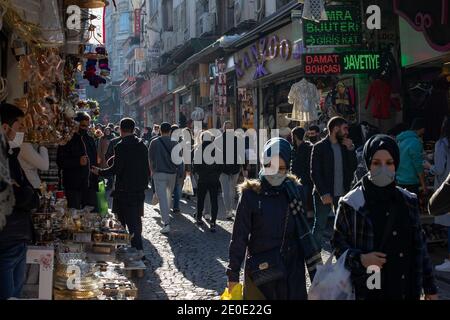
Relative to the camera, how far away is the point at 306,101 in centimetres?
1550

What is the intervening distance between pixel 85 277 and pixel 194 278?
6.16 feet

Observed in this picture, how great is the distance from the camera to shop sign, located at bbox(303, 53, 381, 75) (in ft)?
43.1

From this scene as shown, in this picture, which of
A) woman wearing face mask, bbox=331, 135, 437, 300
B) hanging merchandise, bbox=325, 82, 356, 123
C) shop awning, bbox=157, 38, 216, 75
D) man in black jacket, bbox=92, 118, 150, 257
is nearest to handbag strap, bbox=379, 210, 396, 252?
woman wearing face mask, bbox=331, 135, 437, 300

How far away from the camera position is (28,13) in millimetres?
6625

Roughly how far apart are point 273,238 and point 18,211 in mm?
2035

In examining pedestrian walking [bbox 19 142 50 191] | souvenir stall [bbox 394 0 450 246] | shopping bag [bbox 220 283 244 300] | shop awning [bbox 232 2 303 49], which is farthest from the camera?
shop awning [bbox 232 2 303 49]

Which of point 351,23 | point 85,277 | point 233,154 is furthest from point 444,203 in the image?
point 351,23

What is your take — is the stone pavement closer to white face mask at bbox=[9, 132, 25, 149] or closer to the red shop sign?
white face mask at bbox=[9, 132, 25, 149]

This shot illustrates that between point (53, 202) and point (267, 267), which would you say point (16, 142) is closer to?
point (267, 267)

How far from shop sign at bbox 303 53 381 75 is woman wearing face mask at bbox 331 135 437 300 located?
9201mm

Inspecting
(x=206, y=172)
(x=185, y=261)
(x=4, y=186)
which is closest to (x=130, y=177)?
(x=185, y=261)

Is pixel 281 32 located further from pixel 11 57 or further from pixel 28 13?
pixel 28 13

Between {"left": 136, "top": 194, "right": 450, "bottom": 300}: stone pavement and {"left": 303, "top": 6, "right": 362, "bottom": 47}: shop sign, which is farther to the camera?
{"left": 303, "top": 6, "right": 362, "bottom": 47}: shop sign
